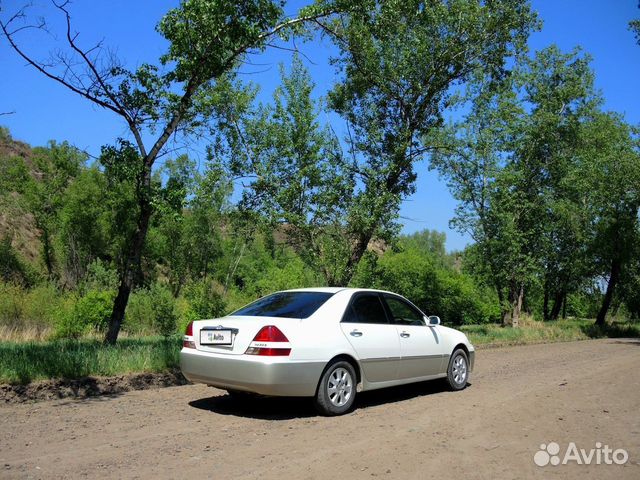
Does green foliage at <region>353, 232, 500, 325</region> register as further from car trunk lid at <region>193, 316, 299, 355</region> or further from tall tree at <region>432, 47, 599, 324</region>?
car trunk lid at <region>193, 316, 299, 355</region>

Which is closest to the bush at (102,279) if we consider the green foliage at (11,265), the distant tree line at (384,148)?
the distant tree line at (384,148)

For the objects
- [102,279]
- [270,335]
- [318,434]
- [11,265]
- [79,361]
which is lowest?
[318,434]

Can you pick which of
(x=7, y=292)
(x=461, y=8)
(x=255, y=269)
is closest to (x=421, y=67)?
(x=461, y=8)

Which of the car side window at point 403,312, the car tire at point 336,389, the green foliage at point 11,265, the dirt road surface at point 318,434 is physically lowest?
the dirt road surface at point 318,434

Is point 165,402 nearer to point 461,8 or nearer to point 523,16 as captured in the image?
point 461,8

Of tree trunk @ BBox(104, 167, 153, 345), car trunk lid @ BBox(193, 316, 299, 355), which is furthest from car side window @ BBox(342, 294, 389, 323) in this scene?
tree trunk @ BBox(104, 167, 153, 345)

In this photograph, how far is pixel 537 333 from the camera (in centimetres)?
2397

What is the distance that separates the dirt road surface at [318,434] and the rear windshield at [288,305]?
4.16ft

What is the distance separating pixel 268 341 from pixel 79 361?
363 centimetres

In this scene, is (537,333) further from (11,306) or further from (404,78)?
(11,306)

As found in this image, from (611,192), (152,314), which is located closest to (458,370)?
(152,314)

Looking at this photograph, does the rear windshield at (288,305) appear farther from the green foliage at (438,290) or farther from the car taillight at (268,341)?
the green foliage at (438,290)

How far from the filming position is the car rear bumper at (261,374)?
21.3ft

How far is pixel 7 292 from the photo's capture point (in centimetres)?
2183
